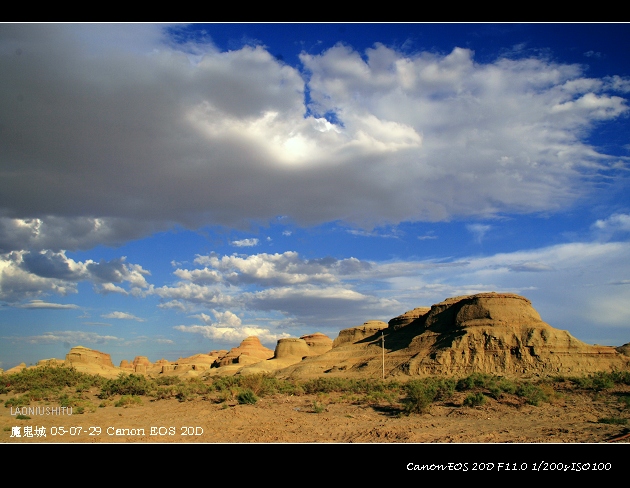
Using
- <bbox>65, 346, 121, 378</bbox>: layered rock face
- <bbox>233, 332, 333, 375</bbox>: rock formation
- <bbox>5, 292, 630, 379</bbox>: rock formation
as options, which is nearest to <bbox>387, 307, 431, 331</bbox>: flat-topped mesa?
<bbox>5, 292, 630, 379</bbox>: rock formation

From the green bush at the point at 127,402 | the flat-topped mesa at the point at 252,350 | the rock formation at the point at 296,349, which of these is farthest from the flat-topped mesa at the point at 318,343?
the green bush at the point at 127,402

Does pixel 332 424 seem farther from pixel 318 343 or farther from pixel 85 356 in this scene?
pixel 318 343

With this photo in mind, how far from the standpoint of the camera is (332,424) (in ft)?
53.6

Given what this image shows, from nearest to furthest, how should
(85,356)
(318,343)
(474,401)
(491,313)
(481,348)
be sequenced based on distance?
(474,401) < (481,348) < (491,313) < (85,356) < (318,343)

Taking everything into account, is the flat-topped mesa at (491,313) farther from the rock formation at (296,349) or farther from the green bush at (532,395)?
the rock formation at (296,349)

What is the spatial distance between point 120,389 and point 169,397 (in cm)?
491

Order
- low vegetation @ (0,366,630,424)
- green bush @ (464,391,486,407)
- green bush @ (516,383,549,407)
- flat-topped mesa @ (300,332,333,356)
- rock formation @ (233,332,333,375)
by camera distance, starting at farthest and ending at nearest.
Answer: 1. flat-topped mesa @ (300,332,333,356)
2. rock formation @ (233,332,333,375)
3. low vegetation @ (0,366,630,424)
4. green bush @ (464,391,486,407)
5. green bush @ (516,383,549,407)

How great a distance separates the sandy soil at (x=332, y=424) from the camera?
13.3 m

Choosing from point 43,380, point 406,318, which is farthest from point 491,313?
point 43,380

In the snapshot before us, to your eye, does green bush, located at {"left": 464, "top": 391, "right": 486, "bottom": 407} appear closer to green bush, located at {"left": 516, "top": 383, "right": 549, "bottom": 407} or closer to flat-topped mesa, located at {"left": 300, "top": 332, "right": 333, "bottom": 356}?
green bush, located at {"left": 516, "top": 383, "right": 549, "bottom": 407}

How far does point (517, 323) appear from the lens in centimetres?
5766

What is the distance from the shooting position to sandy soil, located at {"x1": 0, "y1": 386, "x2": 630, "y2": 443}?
43.8 ft
